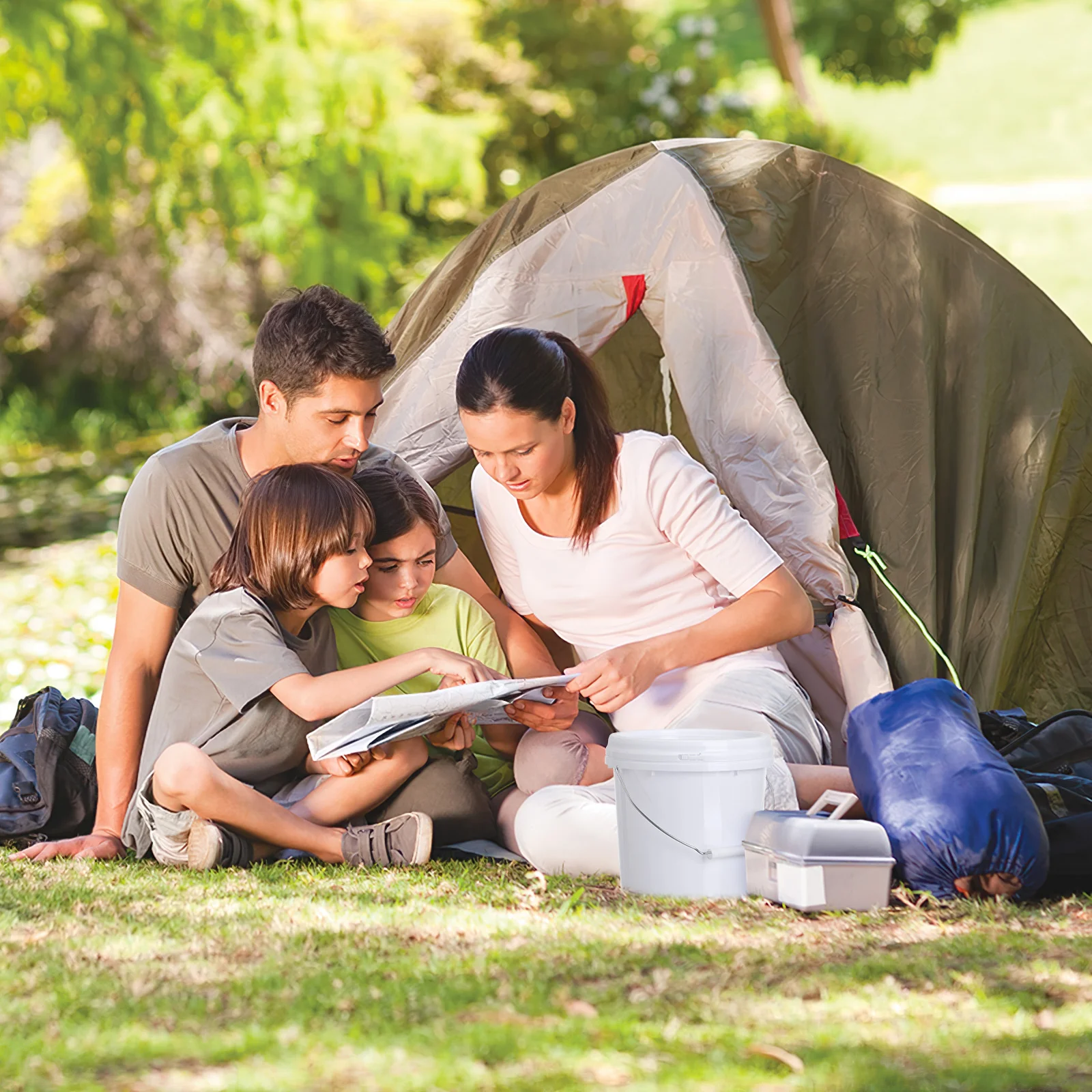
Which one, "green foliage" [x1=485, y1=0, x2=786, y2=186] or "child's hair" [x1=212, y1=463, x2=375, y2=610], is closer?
"child's hair" [x1=212, y1=463, x2=375, y2=610]

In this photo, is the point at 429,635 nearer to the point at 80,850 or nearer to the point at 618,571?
the point at 618,571

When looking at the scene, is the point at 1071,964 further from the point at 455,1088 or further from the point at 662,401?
the point at 662,401

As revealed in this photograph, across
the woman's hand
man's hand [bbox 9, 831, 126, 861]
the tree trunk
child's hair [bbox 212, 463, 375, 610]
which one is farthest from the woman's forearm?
the tree trunk

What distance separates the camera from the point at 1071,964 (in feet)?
6.28

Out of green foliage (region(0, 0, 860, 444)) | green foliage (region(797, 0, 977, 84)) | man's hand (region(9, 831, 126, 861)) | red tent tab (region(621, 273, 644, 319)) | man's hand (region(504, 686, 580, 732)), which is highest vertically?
green foliage (region(797, 0, 977, 84))

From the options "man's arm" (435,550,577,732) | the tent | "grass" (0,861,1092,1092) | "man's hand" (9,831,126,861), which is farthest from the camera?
the tent

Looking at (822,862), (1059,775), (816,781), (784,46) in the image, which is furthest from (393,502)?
(784,46)

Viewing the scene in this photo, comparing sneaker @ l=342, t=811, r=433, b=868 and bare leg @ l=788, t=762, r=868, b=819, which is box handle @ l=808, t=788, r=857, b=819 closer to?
bare leg @ l=788, t=762, r=868, b=819

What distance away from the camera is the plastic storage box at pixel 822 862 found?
219 centimetres

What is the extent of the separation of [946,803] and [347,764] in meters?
1.12

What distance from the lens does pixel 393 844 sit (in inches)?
106

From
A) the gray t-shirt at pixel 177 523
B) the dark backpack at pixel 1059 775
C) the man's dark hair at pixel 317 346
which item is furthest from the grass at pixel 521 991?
the man's dark hair at pixel 317 346

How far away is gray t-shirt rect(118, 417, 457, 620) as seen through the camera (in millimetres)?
2916

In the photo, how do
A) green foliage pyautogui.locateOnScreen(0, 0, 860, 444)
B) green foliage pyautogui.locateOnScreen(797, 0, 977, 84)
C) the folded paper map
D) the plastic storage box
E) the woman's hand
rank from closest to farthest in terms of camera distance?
the plastic storage box, the folded paper map, the woman's hand, green foliage pyautogui.locateOnScreen(0, 0, 860, 444), green foliage pyautogui.locateOnScreen(797, 0, 977, 84)
